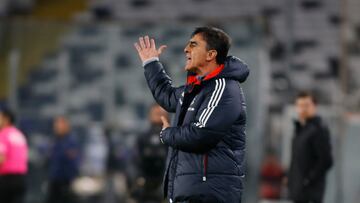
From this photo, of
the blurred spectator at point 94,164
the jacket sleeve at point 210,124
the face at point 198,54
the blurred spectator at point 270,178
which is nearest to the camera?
the jacket sleeve at point 210,124

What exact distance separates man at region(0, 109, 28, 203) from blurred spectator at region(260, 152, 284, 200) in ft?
17.8

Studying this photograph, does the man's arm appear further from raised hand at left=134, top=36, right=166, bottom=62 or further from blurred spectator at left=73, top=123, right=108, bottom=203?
blurred spectator at left=73, top=123, right=108, bottom=203

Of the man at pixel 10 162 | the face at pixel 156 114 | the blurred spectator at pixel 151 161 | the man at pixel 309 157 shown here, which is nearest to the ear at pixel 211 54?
the man at pixel 309 157

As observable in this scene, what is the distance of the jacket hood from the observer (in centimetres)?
629

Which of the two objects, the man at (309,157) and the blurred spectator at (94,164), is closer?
the man at (309,157)

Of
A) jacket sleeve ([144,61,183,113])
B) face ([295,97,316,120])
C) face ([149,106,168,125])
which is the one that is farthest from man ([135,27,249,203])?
face ([149,106,168,125])

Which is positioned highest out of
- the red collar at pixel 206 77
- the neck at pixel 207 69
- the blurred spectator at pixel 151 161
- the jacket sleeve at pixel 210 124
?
the neck at pixel 207 69

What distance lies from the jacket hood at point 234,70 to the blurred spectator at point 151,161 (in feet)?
18.5

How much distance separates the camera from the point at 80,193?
16.8 m

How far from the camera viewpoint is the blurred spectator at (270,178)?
56.6 feet

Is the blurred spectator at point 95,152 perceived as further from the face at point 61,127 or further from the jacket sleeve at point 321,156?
the jacket sleeve at point 321,156

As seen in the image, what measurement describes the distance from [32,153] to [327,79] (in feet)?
21.6

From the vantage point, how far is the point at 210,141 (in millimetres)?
6125

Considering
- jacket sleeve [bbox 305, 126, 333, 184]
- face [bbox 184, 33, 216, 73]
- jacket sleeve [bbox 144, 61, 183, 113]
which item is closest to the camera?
face [bbox 184, 33, 216, 73]
